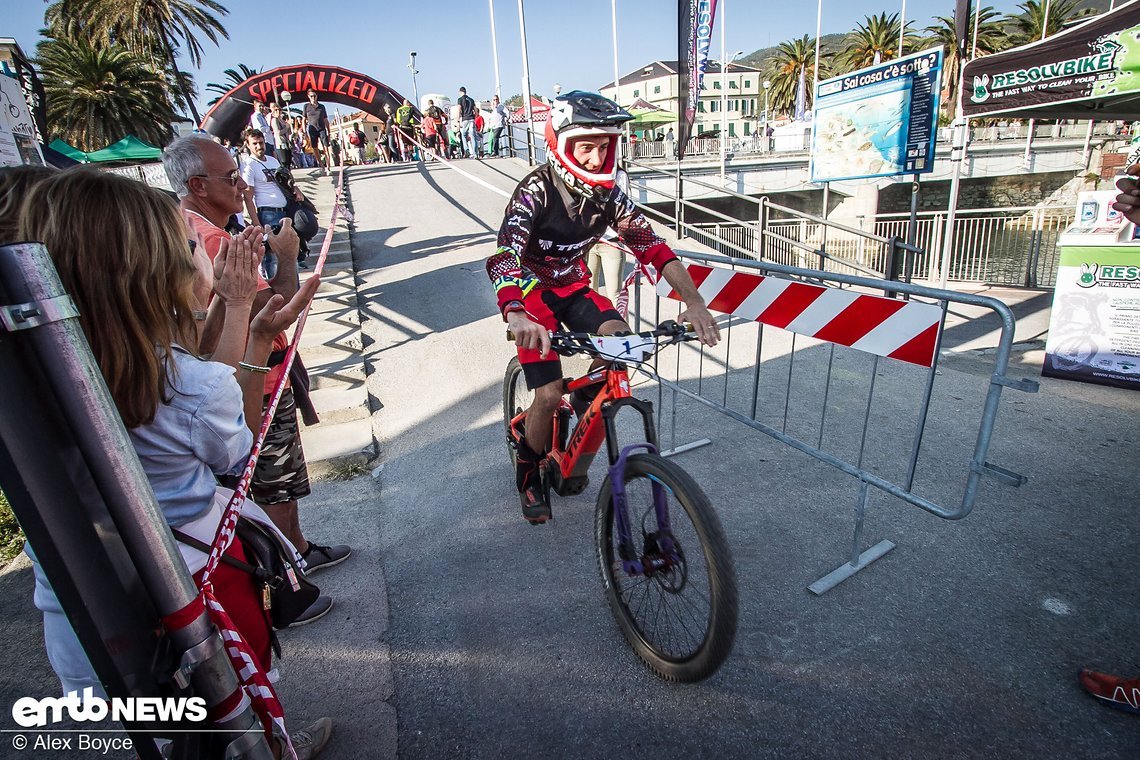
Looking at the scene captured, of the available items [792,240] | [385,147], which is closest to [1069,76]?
[792,240]

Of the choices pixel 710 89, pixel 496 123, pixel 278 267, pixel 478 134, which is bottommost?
pixel 278 267

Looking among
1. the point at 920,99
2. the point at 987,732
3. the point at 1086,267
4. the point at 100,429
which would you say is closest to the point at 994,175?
the point at 920,99

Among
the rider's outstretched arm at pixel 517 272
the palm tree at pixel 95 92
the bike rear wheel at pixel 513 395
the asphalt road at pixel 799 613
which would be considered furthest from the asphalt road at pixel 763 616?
the palm tree at pixel 95 92

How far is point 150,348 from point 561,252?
2264 millimetres

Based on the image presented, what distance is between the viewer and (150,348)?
129 cm

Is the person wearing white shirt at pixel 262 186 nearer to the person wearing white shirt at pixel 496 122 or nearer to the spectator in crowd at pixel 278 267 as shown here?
the spectator in crowd at pixel 278 267

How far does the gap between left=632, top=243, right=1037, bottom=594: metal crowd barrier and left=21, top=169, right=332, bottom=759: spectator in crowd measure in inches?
82.2

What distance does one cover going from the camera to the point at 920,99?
723cm

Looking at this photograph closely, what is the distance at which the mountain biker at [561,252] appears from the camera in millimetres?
2773

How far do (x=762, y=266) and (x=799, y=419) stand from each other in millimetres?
1750

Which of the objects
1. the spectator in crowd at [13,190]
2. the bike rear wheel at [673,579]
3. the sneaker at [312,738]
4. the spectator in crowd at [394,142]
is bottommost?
the sneaker at [312,738]

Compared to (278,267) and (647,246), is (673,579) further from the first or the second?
(278,267)

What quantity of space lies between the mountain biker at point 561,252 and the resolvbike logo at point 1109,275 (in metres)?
4.36

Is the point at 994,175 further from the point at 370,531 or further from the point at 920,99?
the point at 370,531
